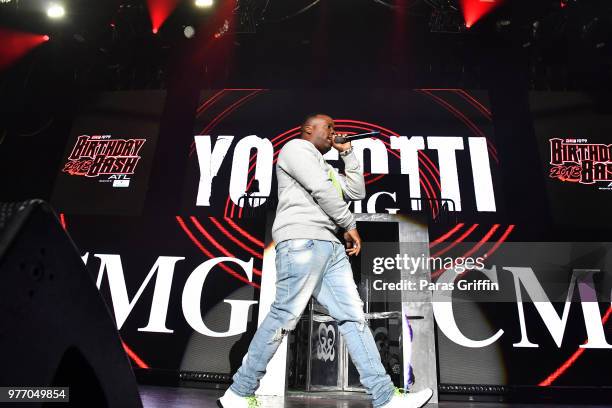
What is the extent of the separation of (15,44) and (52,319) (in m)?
6.56

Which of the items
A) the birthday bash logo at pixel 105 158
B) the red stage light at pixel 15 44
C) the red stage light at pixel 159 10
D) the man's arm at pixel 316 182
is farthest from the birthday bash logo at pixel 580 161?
the red stage light at pixel 15 44

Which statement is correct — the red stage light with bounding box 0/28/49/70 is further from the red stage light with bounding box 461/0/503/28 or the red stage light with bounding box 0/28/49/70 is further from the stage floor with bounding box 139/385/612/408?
the red stage light with bounding box 461/0/503/28

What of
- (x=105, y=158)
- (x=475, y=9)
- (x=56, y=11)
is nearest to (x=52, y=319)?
(x=105, y=158)

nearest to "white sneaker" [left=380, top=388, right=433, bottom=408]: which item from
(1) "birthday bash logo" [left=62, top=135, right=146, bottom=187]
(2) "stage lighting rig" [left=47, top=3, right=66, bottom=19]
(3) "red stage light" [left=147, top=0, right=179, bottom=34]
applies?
(1) "birthday bash logo" [left=62, top=135, right=146, bottom=187]

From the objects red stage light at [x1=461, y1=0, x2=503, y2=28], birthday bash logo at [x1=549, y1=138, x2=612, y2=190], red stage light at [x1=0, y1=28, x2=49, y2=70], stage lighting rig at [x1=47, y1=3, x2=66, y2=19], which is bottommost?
birthday bash logo at [x1=549, y1=138, x2=612, y2=190]

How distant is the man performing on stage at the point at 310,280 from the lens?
2027mm

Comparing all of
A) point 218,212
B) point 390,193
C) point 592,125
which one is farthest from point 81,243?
point 592,125

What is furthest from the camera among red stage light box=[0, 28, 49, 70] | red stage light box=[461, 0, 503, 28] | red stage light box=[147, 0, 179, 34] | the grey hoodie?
red stage light box=[0, 28, 49, 70]

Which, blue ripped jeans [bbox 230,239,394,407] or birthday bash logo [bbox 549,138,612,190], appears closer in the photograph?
blue ripped jeans [bbox 230,239,394,407]

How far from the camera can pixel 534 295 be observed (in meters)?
3.79

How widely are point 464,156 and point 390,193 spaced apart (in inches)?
43.2

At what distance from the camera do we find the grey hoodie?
2.13 m

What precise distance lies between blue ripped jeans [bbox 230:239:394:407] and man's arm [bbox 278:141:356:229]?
0.16 m

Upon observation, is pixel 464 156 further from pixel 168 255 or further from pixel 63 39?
pixel 63 39
